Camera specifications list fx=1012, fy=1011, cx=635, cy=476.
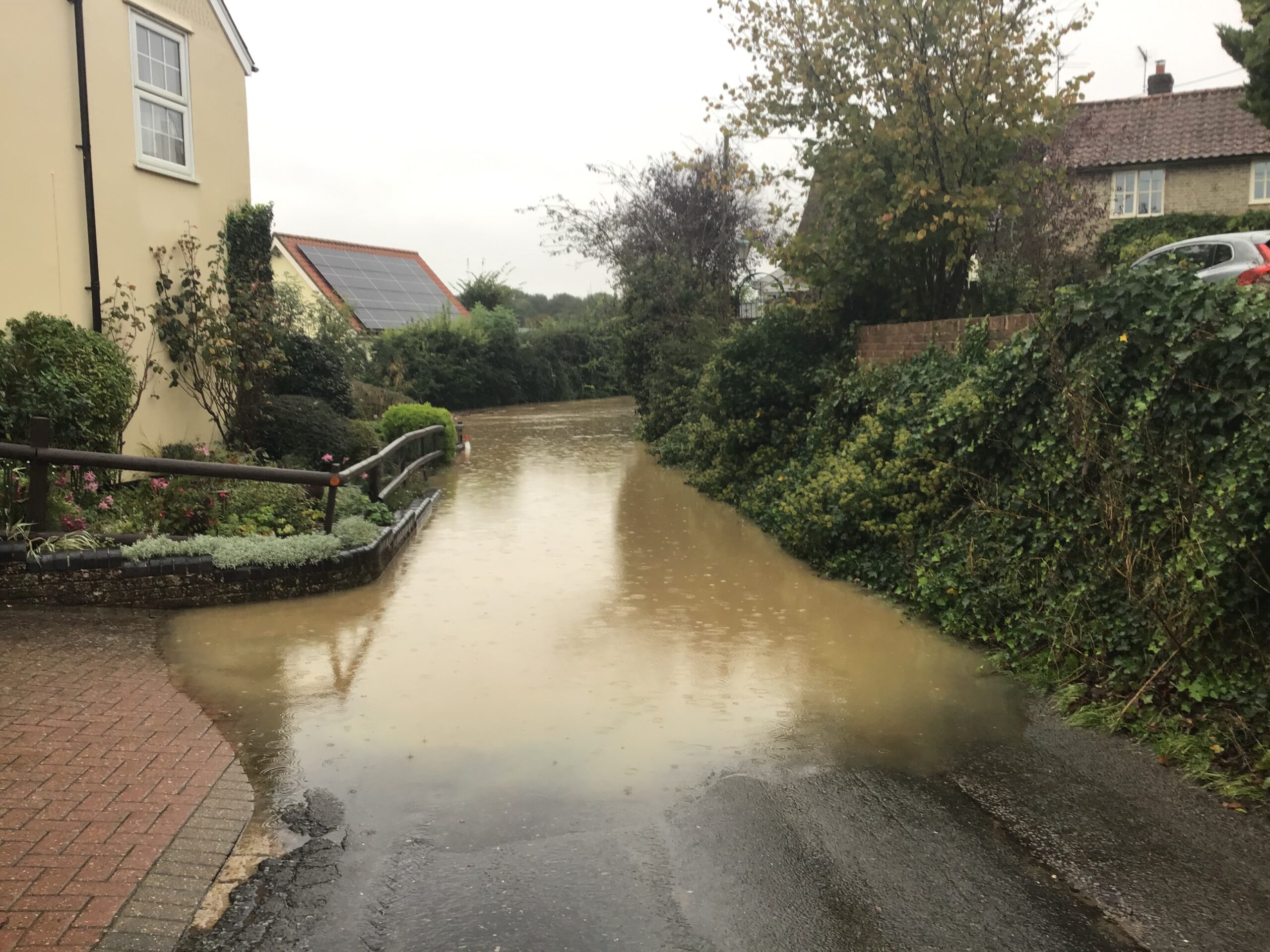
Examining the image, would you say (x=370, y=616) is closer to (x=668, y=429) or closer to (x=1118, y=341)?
(x=1118, y=341)

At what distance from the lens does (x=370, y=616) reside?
25.8 feet

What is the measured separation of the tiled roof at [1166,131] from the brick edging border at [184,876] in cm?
2833

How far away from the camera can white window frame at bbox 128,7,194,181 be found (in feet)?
38.2

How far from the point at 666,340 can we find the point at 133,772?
1732 cm

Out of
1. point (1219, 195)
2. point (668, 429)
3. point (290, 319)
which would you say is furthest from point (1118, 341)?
point (1219, 195)

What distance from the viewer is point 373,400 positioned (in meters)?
21.4

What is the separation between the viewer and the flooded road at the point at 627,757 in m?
3.71

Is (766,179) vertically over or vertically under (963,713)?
over

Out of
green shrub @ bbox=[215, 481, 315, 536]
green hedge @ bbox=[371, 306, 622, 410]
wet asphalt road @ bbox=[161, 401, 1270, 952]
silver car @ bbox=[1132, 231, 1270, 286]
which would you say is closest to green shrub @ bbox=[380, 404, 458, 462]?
green hedge @ bbox=[371, 306, 622, 410]

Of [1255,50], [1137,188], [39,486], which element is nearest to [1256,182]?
[1137,188]

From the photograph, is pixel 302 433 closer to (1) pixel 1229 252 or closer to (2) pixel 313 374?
(2) pixel 313 374

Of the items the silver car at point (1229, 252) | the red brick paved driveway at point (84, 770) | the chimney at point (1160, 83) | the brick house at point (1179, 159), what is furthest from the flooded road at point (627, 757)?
the chimney at point (1160, 83)

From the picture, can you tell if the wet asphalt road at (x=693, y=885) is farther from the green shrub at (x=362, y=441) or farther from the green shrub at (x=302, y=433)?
the green shrub at (x=362, y=441)

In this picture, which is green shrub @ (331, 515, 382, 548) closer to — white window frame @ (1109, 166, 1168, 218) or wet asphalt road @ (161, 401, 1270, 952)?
wet asphalt road @ (161, 401, 1270, 952)
